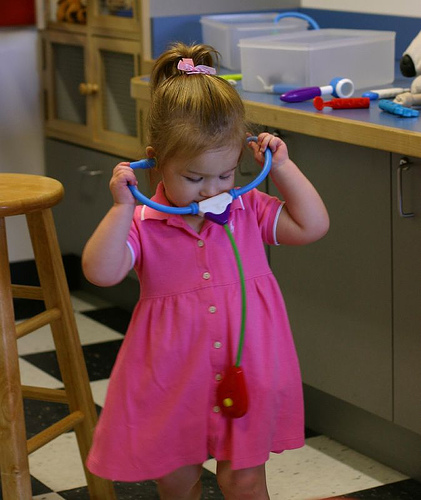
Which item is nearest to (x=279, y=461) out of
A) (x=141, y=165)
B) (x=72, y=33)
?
(x=141, y=165)

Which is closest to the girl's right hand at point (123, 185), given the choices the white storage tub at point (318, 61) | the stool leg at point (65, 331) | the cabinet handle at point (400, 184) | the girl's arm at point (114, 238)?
the girl's arm at point (114, 238)

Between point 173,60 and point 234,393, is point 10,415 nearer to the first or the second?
point 234,393

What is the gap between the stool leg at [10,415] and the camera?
1757 mm

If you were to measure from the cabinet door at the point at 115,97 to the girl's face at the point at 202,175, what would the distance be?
1.57 metres

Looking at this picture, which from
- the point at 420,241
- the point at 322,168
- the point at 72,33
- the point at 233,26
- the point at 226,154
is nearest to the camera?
the point at 226,154

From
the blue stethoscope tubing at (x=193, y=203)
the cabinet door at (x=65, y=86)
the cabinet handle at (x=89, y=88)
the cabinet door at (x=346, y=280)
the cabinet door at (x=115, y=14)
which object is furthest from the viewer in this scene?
the cabinet door at (x=65, y=86)

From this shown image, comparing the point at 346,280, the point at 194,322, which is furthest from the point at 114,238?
the point at 346,280

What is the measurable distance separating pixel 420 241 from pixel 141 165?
70cm

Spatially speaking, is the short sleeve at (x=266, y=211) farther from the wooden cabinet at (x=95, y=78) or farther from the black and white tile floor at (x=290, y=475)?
the wooden cabinet at (x=95, y=78)

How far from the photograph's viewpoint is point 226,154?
145 cm

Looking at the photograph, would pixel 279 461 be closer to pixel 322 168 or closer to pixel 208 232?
pixel 322 168

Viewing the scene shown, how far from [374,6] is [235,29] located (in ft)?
1.47

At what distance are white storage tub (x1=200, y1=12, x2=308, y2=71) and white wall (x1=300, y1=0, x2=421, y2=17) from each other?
0.13 meters

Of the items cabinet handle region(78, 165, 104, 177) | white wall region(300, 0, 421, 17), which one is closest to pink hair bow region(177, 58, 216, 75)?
white wall region(300, 0, 421, 17)
